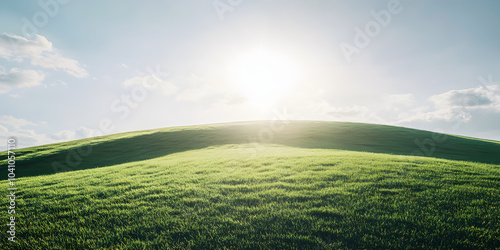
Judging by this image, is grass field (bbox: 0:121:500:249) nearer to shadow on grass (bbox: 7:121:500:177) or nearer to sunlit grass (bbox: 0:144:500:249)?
sunlit grass (bbox: 0:144:500:249)

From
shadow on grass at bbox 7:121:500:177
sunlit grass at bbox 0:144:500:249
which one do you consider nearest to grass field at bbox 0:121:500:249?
sunlit grass at bbox 0:144:500:249

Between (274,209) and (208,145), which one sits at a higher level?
(208,145)

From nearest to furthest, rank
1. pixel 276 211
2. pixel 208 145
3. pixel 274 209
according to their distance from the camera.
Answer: pixel 276 211 → pixel 274 209 → pixel 208 145

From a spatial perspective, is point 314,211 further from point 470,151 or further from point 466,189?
point 470,151

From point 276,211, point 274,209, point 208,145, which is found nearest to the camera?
point 276,211

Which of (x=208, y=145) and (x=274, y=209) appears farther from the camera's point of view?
(x=208, y=145)

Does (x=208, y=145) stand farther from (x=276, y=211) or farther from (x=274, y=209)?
(x=276, y=211)

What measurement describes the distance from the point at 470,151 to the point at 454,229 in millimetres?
28588

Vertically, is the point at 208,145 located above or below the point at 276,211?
above

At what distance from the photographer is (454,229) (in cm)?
514

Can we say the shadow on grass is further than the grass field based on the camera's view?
Yes

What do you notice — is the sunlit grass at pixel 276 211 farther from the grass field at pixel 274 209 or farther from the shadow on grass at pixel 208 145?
the shadow on grass at pixel 208 145

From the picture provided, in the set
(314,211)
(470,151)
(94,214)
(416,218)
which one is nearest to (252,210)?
(314,211)

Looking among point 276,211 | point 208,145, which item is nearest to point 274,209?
point 276,211
